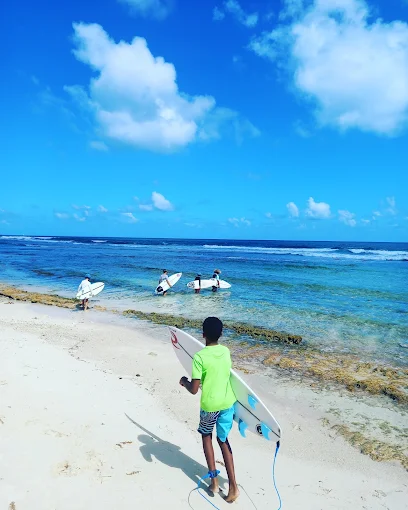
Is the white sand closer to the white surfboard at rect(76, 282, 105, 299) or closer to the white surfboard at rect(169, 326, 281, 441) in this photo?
the white surfboard at rect(169, 326, 281, 441)

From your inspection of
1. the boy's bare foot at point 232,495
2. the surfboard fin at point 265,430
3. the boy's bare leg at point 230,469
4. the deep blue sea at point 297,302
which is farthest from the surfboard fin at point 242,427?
the deep blue sea at point 297,302

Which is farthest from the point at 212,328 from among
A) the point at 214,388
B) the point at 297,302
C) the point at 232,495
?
the point at 297,302

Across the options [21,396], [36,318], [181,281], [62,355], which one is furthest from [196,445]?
[181,281]

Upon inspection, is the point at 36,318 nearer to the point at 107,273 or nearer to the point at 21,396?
the point at 21,396

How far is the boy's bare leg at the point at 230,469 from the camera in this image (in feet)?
A: 12.9

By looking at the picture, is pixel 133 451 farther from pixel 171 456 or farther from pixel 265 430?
pixel 265 430

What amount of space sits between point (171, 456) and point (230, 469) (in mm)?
1121

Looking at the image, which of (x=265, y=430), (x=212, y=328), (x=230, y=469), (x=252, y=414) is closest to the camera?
(x=212, y=328)

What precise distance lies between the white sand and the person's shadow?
15mm

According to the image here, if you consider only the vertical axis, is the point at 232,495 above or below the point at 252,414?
below

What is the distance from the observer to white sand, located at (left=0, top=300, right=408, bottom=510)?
3910 mm

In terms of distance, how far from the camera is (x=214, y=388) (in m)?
3.84

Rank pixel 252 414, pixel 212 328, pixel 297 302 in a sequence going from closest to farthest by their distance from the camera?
1. pixel 212 328
2. pixel 252 414
3. pixel 297 302

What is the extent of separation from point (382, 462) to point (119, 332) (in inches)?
338
